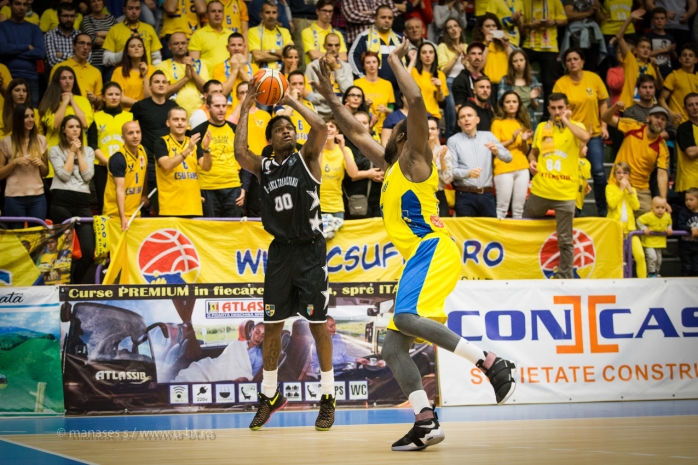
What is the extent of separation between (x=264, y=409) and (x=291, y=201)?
6.51 feet

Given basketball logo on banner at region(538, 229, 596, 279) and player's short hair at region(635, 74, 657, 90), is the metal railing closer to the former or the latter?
basketball logo on banner at region(538, 229, 596, 279)

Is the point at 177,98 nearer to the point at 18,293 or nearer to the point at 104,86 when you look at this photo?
the point at 104,86

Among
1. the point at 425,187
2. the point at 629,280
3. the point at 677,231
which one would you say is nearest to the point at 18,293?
the point at 425,187

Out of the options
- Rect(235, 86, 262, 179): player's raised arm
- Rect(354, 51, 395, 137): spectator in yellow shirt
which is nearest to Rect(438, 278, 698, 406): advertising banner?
Rect(235, 86, 262, 179): player's raised arm

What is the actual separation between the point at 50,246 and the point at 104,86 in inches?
133

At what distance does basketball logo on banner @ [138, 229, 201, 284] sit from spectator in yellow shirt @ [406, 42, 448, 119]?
5086 mm

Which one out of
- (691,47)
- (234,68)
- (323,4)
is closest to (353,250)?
(234,68)

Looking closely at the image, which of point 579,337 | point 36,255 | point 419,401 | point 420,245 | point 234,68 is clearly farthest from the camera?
point 234,68

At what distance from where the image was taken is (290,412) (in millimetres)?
9898

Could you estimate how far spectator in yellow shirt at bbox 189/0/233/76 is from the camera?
1479cm

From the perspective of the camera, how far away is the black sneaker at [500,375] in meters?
6.05

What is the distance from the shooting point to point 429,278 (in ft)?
21.4

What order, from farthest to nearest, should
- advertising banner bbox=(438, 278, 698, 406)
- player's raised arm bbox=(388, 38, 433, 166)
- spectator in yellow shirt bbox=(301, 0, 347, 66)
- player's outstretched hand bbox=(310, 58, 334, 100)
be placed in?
spectator in yellow shirt bbox=(301, 0, 347, 66)
advertising banner bbox=(438, 278, 698, 406)
player's outstretched hand bbox=(310, 58, 334, 100)
player's raised arm bbox=(388, 38, 433, 166)

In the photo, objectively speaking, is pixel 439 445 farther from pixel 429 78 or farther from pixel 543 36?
pixel 543 36
